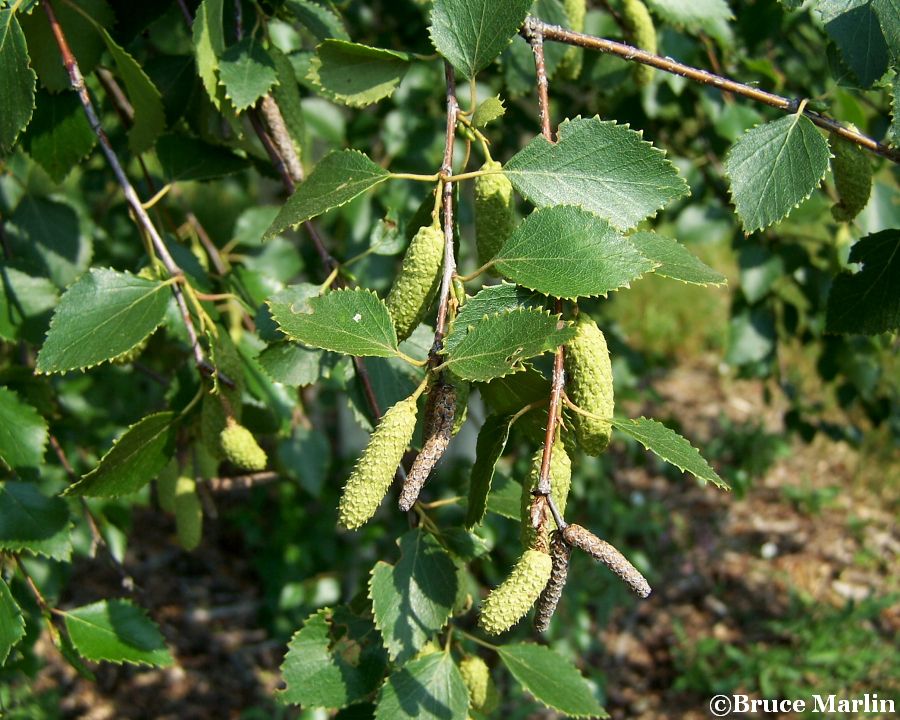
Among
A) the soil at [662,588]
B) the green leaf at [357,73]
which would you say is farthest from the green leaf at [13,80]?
the soil at [662,588]

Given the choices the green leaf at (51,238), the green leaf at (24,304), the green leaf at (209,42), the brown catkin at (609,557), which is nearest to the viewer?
the brown catkin at (609,557)

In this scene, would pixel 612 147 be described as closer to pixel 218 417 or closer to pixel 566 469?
pixel 566 469

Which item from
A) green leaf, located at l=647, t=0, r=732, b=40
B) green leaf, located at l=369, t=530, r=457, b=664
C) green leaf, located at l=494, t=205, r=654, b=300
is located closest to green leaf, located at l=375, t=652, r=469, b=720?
green leaf, located at l=369, t=530, r=457, b=664

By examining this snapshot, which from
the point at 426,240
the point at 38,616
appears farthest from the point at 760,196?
the point at 38,616

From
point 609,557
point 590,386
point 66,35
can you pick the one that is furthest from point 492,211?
point 66,35

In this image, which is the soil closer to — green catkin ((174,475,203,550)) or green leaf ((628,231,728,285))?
green catkin ((174,475,203,550))

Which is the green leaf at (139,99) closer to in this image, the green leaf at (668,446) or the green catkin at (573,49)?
the green catkin at (573,49)
